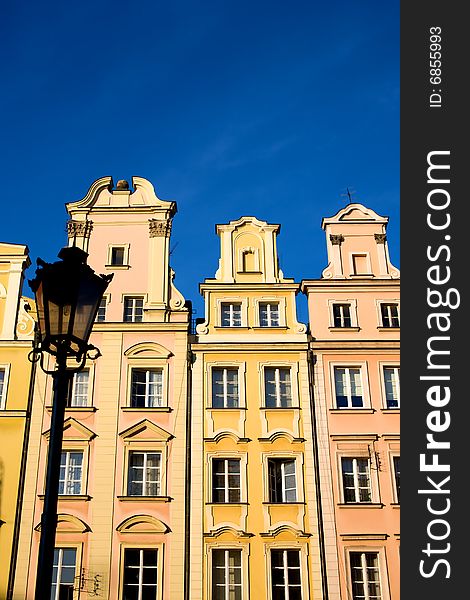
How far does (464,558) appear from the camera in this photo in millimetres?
10602

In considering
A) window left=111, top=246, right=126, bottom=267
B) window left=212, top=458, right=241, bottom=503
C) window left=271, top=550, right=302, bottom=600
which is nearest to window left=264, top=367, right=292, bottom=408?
window left=212, top=458, right=241, bottom=503

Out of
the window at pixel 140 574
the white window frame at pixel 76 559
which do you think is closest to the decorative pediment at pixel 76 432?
the white window frame at pixel 76 559

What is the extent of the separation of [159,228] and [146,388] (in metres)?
6.37

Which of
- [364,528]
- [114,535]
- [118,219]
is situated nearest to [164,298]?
[118,219]

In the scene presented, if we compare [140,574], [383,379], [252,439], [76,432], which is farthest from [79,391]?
[383,379]

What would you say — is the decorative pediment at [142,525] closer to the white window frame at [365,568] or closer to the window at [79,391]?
the window at [79,391]

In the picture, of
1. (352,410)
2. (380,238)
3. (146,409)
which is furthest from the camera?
(380,238)

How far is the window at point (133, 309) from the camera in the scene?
26922 millimetres

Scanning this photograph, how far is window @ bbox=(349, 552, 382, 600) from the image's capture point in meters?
22.8

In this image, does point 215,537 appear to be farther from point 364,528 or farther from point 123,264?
point 123,264

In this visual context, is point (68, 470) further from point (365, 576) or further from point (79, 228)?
point (365, 576)

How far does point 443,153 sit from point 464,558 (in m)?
6.30

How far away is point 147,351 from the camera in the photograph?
26.2 m

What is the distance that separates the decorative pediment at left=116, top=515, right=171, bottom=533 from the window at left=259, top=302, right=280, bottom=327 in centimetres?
770
